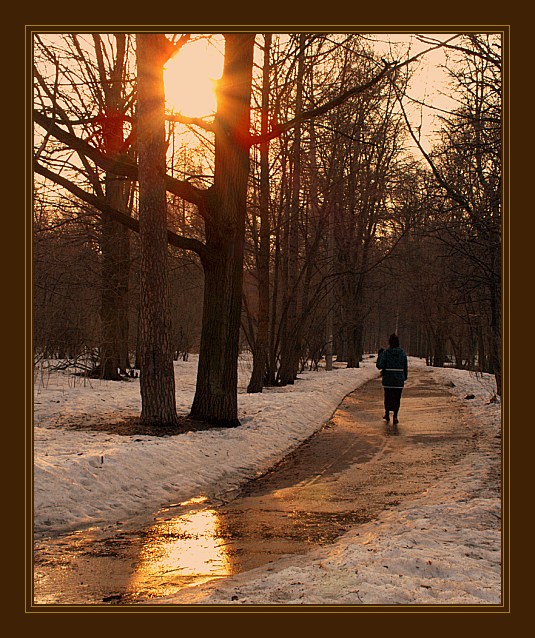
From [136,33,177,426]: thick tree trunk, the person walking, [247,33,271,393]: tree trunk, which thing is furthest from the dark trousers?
[136,33,177,426]: thick tree trunk

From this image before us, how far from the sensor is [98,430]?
12.4 m

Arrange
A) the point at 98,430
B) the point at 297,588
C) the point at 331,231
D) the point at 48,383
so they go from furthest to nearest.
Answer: the point at 331,231, the point at 48,383, the point at 98,430, the point at 297,588

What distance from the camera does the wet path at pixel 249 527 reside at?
5.94 m

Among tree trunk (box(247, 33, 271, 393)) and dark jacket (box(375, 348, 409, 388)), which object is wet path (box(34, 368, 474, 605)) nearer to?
dark jacket (box(375, 348, 409, 388))

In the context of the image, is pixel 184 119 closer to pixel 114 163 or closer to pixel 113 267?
pixel 114 163

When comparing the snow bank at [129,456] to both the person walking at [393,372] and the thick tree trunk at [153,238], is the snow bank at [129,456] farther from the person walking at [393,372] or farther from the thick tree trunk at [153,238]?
the person walking at [393,372]

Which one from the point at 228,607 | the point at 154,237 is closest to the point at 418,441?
the point at 154,237

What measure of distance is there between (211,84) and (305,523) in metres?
9.58

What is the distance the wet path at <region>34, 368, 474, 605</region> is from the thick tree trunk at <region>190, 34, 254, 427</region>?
6.40 feet

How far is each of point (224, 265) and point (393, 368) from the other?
17.2ft

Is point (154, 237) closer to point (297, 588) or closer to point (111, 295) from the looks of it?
point (297, 588)

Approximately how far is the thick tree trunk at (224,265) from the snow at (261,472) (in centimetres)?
87

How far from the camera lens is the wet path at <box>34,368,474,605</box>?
234 inches

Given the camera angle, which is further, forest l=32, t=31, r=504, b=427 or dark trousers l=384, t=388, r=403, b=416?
dark trousers l=384, t=388, r=403, b=416
